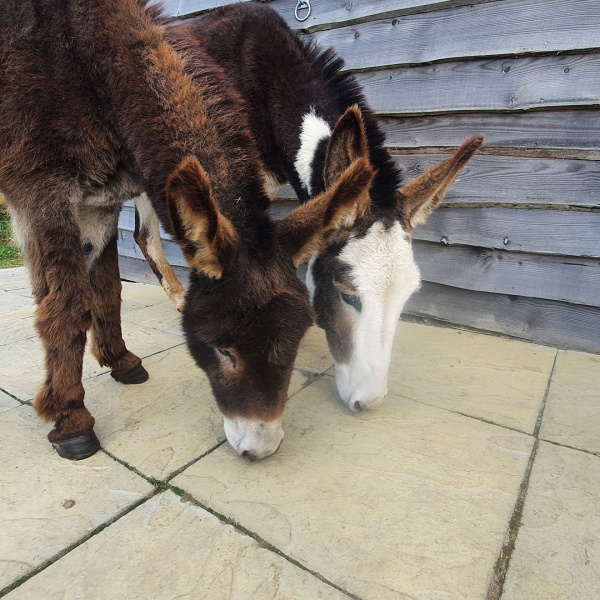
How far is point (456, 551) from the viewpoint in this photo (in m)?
1.42

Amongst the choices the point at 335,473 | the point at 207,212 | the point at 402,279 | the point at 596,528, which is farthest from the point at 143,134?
the point at 596,528

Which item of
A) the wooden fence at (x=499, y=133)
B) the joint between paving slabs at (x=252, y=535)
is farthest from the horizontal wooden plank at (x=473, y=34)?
the joint between paving slabs at (x=252, y=535)

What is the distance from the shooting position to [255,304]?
1.56 meters

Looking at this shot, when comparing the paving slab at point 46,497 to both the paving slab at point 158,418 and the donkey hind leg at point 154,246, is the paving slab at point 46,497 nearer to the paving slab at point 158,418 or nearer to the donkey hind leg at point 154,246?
the paving slab at point 158,418

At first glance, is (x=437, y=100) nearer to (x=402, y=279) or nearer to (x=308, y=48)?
(x=308, y=48)

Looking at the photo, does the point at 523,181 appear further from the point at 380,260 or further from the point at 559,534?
the point at 559,534

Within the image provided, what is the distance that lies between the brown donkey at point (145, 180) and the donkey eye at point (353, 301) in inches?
19.5

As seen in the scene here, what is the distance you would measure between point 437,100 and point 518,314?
76.9 inches

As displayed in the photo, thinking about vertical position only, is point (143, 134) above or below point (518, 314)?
above

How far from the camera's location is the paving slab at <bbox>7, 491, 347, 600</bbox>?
49.8 inches

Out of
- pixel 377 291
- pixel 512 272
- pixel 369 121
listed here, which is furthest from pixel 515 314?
pixel 369 121

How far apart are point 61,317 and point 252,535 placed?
1.28m

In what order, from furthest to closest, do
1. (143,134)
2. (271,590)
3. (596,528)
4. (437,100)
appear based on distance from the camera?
1. (437,100)
2. (143,134)
3. (596,528)
4. (271,590)

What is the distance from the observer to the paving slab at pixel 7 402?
236cm
